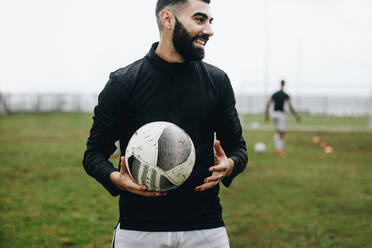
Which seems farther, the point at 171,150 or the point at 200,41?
the point at 200,41

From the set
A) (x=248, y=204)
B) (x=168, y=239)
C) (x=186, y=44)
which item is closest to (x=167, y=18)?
(x=186, y=44)

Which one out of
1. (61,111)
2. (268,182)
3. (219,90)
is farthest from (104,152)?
(61,111)

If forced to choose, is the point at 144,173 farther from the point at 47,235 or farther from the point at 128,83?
the point at 47,235

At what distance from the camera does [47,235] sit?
6352mm

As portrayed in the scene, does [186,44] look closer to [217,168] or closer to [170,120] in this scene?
[170,120]

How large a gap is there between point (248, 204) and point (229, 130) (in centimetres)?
534

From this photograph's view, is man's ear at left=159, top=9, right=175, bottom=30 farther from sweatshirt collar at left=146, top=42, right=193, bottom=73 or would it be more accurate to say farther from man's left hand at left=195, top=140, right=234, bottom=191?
man's left hand at left=195, top=140, right=234, bottom=191

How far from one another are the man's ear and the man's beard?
55 mm

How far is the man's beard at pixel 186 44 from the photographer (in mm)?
2709

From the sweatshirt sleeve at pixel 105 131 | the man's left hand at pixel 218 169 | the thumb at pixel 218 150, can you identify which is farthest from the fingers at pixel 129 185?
the thumb at pixel 218 150

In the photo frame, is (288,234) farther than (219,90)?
Yes

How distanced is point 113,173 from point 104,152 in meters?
0.24

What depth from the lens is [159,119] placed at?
2729mm

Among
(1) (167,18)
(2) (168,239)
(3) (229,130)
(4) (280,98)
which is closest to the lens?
(2) (168,239)
